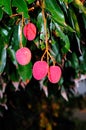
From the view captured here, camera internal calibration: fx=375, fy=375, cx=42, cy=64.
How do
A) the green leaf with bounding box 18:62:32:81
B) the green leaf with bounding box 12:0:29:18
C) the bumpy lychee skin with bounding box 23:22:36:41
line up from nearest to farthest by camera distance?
the green leaf with bounding box 12:0:29:18, the bumpy lychee skin with bounding box 23:22:36:41, the green leaf with bounding box 18:62:32:81

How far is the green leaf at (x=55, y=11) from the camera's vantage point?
104 centimetres

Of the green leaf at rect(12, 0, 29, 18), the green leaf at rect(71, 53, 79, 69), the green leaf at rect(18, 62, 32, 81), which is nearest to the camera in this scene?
the green leaf at rect(12, 0, 29, 18)

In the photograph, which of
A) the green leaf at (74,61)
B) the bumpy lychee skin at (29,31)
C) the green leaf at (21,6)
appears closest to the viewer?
the green leaf at (21,6)

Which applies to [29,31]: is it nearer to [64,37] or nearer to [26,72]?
[64,37]

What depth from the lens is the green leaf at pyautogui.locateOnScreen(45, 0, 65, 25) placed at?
3.43ft

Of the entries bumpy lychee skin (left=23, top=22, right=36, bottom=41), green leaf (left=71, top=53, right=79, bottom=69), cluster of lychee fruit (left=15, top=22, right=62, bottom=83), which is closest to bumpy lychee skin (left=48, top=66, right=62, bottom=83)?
cluster of lychee fruit (left=15, top=22, right=62, bottom=83)

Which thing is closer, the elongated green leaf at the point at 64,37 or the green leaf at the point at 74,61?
the elongated green leaf at the point at 64,37

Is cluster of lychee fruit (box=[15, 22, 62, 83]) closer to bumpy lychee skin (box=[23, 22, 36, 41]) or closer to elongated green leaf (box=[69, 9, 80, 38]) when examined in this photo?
bumpy lychee skin (box=[23, 22, 36, 41])

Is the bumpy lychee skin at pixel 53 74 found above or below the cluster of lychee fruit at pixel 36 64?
below

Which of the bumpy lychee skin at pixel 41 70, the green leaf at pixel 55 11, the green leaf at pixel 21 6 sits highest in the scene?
the green leaf at pixel 21 6

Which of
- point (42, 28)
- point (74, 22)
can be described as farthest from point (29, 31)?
point (74, 22)

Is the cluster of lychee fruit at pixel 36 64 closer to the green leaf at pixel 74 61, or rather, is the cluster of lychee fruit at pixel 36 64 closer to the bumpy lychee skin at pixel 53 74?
the bumpy lychee skin at pixel 53 74

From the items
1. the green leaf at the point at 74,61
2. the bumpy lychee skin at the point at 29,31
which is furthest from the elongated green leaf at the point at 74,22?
the green leaf at the point at 74,61

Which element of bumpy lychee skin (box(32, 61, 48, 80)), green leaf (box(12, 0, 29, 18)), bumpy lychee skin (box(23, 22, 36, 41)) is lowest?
bumpy lychee skin (box(32, 61, 48, 80))
